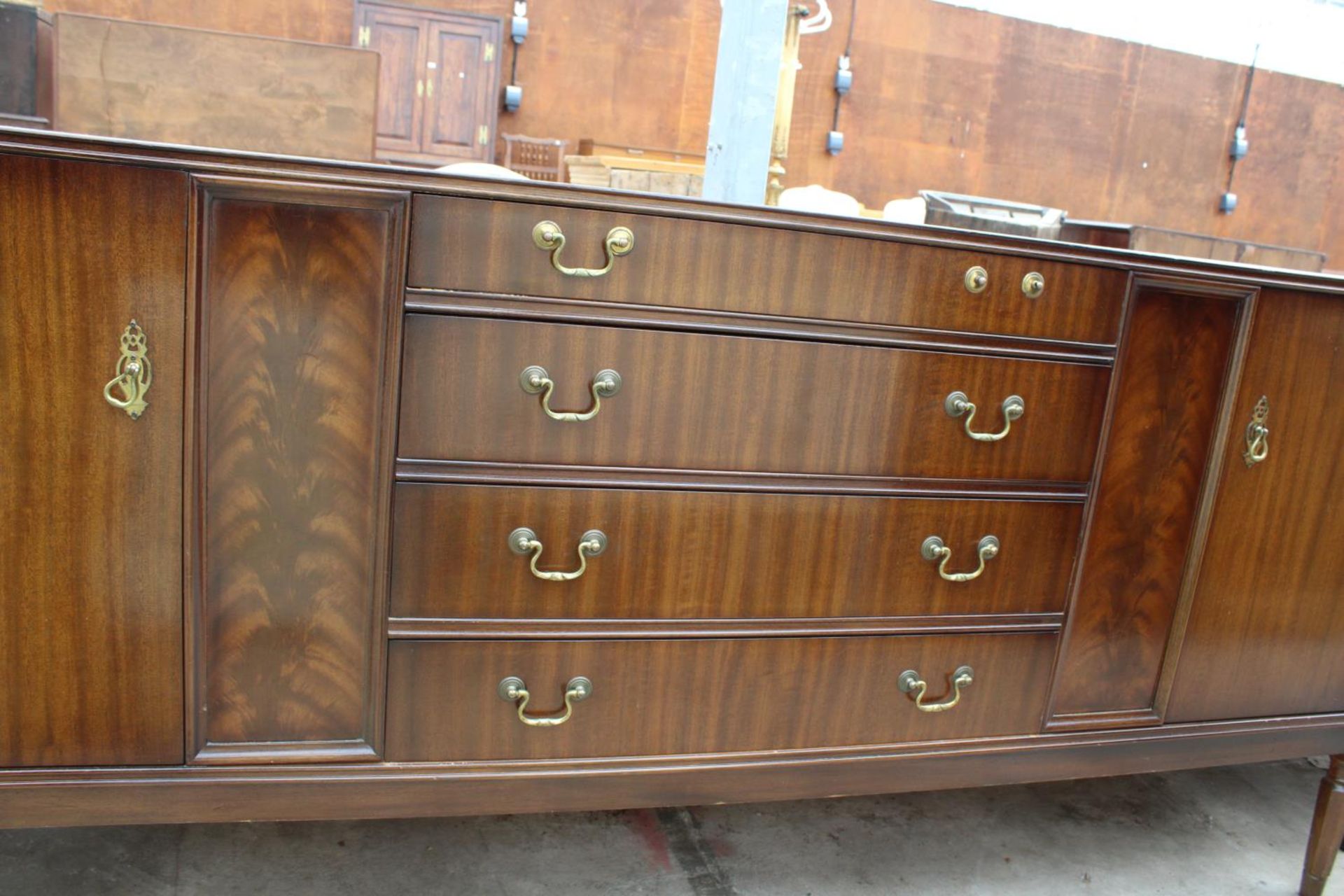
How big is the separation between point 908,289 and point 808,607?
482 mm

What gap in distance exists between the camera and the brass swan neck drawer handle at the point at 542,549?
130cm

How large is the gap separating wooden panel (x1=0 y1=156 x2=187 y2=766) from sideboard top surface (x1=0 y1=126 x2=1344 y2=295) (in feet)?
0.08

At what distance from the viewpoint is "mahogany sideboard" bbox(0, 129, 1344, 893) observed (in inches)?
45.5

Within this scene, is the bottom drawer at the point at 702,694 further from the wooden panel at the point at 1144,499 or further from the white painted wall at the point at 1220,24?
the white painted wall at the point at 1220,24

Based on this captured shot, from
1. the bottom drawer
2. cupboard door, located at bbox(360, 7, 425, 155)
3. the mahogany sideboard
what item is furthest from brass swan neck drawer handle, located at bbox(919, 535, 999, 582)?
cupboard door, located at bbox(360, 7, 425, 155)

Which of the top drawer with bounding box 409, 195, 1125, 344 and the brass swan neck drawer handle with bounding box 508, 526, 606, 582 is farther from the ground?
the top drawer with bounding box 409, 195, 1125, 344

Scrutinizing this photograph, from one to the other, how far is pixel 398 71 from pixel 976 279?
785 cm

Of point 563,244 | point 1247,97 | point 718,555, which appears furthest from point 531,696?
point 1247,97

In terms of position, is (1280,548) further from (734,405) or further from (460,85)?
(460,85)

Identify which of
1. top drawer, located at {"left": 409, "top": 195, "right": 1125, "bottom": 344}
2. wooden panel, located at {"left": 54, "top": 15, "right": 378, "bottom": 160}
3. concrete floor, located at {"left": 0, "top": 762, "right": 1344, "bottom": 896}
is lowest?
concrete floor, located at {"left": 0, "top": 762, "right": 1344, "bottom": 896}

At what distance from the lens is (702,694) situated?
144 cm

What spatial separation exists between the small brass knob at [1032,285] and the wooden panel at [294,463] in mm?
881

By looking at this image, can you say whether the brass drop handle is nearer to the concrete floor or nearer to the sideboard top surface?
the sideboard top surface

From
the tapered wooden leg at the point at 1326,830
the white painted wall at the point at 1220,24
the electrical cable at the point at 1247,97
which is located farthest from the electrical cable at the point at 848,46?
the tapered wooden leg at the point at 1326,830
